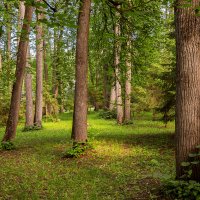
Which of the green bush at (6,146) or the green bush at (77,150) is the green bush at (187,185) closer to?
the green bush at (77,150)

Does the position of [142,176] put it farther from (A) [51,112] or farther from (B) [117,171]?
(A) [51,112]

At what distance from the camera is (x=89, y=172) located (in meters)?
8.77

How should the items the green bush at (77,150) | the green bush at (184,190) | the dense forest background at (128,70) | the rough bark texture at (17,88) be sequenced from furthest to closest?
the rough bark texture at (17,88) → the green bush at (77,150) → the dense forest background at (128,70) → the green bush at (184,190)

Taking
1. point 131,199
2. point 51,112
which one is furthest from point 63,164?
point 51,112

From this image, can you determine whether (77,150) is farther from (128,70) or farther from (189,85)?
(189,85)

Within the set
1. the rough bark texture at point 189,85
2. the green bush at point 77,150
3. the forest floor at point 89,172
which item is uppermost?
the rough bark texture at point 189,85

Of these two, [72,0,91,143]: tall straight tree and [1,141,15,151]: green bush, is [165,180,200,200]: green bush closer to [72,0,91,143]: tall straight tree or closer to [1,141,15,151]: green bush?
[72,0,91,143]: tall straight tree

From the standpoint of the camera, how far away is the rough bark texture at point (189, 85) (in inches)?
231

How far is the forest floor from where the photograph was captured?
22.2ft

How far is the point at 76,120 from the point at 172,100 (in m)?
4.98

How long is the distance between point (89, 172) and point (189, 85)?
13.5ft

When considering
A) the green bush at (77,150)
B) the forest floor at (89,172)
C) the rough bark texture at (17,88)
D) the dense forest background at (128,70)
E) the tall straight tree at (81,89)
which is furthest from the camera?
the rough bark texture at (17,88)

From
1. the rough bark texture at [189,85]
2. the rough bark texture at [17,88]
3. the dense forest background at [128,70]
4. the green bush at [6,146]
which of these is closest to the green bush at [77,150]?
the dense forest background at [128,70]

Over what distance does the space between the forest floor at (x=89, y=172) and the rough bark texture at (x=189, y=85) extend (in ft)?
2.28
